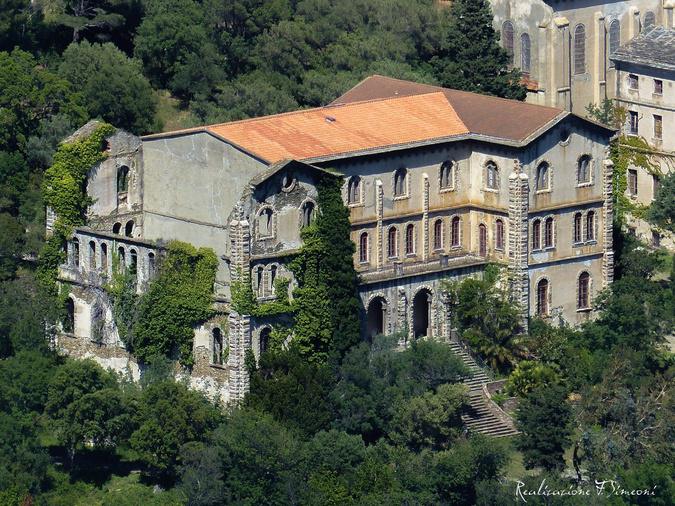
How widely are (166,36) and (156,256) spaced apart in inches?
1059

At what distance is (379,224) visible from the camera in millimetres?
108875

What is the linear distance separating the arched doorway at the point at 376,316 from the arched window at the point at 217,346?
6.19 metres

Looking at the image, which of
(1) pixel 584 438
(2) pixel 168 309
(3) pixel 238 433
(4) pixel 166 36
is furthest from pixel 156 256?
(4) pixel 166 36

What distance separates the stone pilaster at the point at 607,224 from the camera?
112 m

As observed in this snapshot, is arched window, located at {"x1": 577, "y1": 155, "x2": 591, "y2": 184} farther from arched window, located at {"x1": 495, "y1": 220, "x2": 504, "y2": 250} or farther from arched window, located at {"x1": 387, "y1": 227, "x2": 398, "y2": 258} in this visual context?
arched window, located at {"x1": 387, "y1": 227, "x2": 398, "y2": 258}

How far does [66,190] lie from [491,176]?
1662 cm

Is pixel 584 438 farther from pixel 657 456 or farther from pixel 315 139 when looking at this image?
pixel 315 139

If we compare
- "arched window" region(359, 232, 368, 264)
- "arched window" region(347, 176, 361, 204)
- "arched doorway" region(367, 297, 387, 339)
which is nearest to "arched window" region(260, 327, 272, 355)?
"arched doorway" region(367, 297, 387, 339)

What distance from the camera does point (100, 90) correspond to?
122 m

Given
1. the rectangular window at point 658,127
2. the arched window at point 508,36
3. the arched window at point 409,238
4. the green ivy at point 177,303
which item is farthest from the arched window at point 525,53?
the green ivy at point 177,303

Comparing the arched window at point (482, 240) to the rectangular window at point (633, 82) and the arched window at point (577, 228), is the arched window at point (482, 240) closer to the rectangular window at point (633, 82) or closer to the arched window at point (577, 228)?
the arched window at point (577, 228)

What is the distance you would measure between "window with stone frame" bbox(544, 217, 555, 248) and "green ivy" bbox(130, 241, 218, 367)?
13995mm

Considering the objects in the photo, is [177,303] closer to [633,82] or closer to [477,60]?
[477,60]

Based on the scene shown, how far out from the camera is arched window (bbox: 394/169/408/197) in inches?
4301
